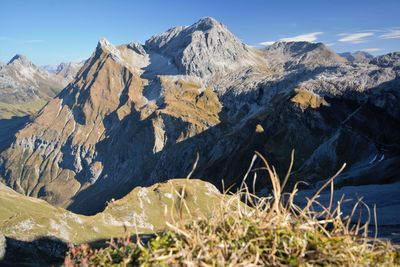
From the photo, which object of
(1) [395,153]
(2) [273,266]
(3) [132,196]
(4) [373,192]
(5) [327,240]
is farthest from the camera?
(1) [395,153]

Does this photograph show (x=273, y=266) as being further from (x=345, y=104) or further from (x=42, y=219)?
(x=345, y=104)

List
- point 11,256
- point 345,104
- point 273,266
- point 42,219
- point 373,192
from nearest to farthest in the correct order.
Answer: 1. point 273,266
2. point 11,256
3. point 42,219
4. point 373,192
5. point 345,104

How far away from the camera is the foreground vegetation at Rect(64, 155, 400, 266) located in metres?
4.42

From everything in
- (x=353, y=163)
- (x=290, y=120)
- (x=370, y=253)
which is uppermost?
(x=370, y=253)

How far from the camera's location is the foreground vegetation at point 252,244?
14.5 ft

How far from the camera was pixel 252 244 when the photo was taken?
449 centimetres

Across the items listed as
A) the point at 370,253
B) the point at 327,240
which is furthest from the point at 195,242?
the point at 370,253

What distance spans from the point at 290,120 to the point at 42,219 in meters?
135

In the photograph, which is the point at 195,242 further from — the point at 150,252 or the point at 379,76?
the point at 379,76

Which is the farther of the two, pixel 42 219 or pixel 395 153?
pixel 395 153

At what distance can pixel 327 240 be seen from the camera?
4.69 metres

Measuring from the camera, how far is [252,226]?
4.85 metres

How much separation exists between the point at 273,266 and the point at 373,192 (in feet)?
376

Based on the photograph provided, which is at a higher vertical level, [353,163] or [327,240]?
[327,240]
